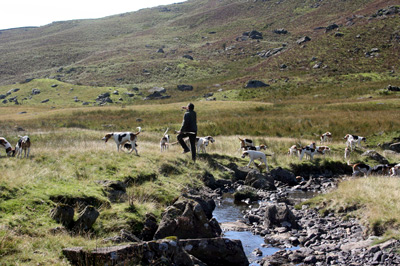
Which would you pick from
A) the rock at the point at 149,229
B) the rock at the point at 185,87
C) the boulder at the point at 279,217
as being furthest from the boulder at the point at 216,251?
the rock at the point at 185,87

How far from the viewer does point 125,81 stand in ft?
340

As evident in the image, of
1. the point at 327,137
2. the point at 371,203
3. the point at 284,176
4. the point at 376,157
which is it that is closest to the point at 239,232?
the point at 371,203

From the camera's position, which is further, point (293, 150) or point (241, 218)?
point (293, 150)

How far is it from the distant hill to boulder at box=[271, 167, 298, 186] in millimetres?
48585

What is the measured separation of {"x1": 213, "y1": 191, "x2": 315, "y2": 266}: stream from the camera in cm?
1072

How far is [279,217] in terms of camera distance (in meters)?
13.0

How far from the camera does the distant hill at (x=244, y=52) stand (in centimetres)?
8250

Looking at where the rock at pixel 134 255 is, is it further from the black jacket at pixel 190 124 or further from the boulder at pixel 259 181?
the boulder at pixel 259 181

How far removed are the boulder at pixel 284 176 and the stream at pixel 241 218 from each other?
5.58 feet

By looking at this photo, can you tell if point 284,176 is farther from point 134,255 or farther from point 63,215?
point 134,255

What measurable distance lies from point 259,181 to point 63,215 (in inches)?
463

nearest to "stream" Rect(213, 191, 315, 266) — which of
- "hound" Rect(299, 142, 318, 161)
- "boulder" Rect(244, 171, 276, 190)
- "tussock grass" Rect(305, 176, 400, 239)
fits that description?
"boulder" Rect(244, 171, 276, 190)

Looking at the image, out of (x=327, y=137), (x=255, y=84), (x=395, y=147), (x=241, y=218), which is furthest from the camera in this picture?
(x=255, y=84)

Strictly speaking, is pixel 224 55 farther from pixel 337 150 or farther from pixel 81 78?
pixel 337 150
